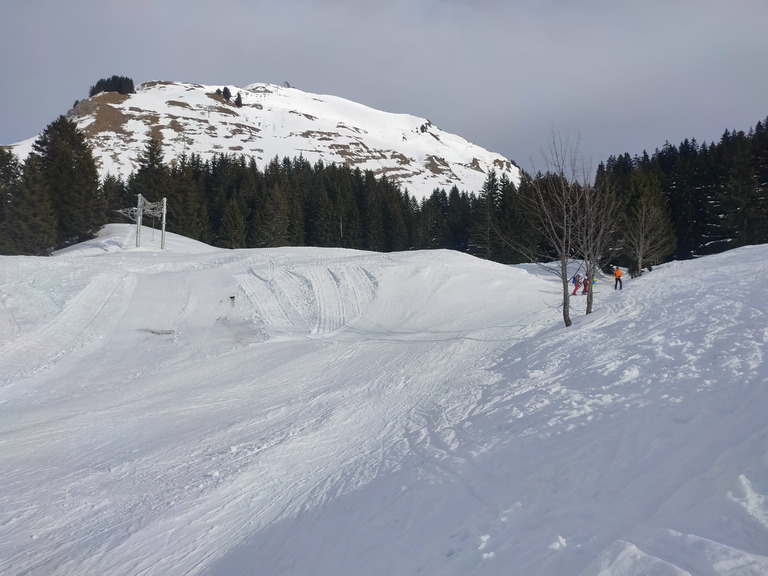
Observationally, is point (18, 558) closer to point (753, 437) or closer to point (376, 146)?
point (753, 437)

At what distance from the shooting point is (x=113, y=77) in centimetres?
16750

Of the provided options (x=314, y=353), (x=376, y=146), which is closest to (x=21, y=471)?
(x=314, y=353)

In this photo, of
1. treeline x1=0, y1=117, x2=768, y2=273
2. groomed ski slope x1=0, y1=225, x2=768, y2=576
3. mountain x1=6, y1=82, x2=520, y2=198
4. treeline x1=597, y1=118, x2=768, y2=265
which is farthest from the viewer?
mountain x1=6, y1=82, x2=520, y2=198

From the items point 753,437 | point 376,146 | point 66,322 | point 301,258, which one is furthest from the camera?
point 376,146

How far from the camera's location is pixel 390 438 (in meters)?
8.25

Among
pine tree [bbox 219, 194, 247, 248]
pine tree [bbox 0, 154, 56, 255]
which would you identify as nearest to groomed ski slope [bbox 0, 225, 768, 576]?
pine tree [bbox 0, 154, 56, 255]

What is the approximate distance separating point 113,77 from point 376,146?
98.8 meters

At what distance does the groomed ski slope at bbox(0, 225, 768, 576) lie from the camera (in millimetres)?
4508

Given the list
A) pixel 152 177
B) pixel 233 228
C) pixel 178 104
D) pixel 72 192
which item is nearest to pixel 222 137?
pixel 178 104

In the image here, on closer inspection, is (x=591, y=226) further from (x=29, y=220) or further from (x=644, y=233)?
(x=29, y=220)

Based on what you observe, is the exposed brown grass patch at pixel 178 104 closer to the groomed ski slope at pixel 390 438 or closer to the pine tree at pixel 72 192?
the pine tree at pixel 72 192

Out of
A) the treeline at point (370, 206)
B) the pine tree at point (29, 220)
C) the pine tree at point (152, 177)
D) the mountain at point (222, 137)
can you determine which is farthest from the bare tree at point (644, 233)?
the mountain at point (222, 137)

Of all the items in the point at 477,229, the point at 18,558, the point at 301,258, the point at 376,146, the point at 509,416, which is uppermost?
the point at 376,146

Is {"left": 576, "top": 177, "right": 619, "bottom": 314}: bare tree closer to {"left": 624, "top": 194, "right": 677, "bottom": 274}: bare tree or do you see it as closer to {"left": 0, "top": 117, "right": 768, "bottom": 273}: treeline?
{"left": 0, "top": 117, "right": 768, "bottom": 273}: treeline
